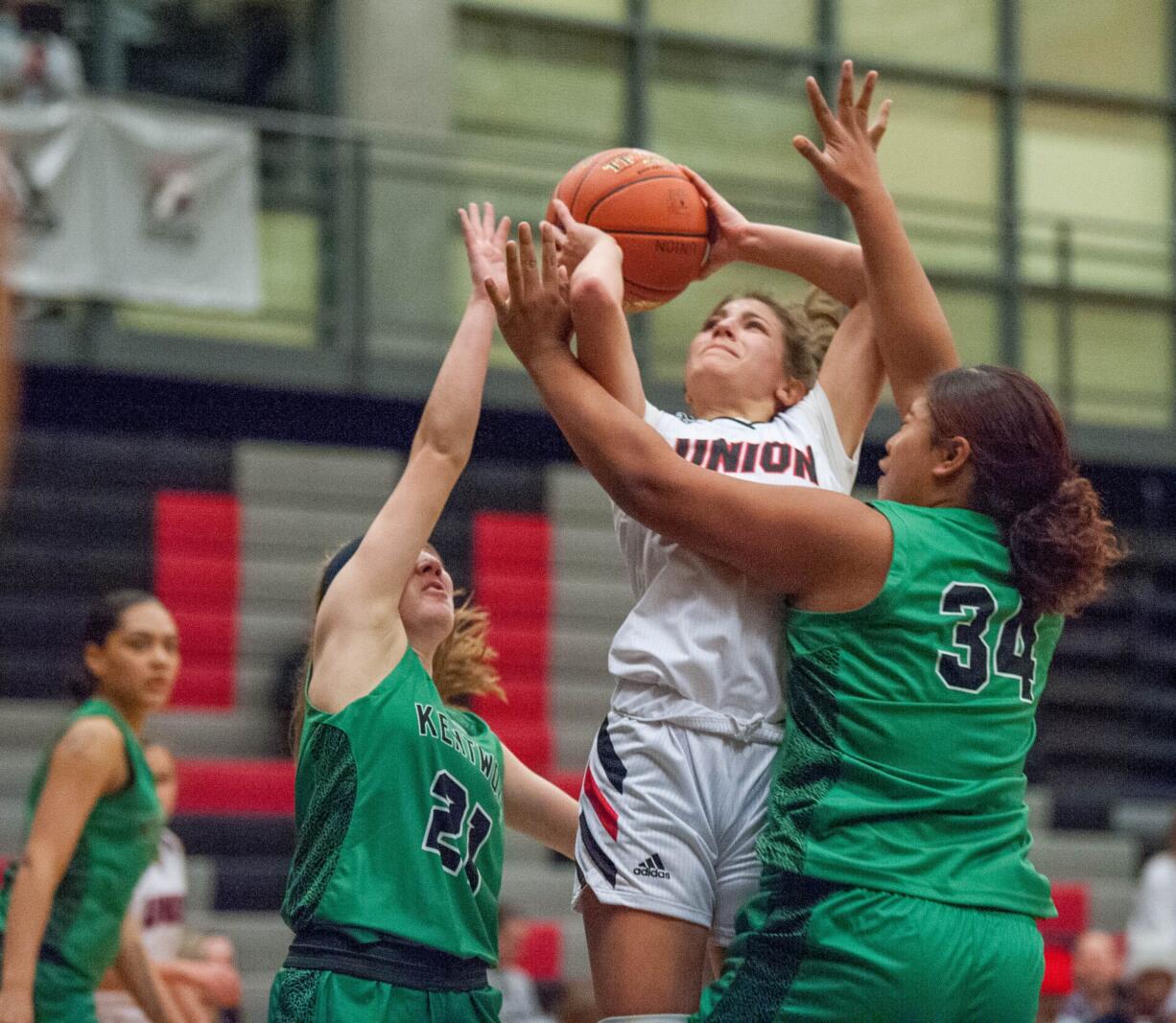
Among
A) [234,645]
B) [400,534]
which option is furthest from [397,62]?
[400,534]

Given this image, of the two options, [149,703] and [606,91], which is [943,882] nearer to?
A: [149,703]

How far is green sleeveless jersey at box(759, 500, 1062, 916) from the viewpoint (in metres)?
2.97

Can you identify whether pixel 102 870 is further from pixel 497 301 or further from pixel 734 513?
pixel 734 513

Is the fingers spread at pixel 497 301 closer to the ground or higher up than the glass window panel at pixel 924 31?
closer to the ground

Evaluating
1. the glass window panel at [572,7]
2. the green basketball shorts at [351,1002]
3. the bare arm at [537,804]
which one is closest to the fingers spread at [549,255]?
the bare arm at [537,804]

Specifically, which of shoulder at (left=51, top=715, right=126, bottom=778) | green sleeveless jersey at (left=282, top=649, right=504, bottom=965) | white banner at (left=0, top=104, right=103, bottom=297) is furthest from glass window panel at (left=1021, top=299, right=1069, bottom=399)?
green sleeveless jersey at (left=282, top=649, right=504, bottom=965)

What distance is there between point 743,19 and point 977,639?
9.84 metres

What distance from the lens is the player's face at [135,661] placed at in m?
5.04

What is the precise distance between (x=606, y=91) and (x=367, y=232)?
215 cm

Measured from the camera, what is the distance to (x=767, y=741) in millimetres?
3256

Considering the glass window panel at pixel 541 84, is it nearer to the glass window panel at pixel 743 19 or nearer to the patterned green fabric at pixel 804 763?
the glass window panel at pixel 743 19

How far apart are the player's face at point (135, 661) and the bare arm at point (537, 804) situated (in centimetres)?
153

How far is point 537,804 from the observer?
3848 mm

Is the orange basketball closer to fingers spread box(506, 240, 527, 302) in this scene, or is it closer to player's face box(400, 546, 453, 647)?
fingers spread box(506, 240, 527, 302)
